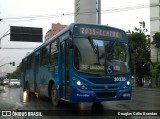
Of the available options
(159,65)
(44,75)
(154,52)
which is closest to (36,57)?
(44,75)

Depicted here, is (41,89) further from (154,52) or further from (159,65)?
(154,52)

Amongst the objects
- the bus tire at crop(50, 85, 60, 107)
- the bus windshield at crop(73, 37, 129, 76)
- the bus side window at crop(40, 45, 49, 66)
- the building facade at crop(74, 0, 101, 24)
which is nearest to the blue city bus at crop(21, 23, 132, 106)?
the bus windshield at crop(73, 37, 129, 76)

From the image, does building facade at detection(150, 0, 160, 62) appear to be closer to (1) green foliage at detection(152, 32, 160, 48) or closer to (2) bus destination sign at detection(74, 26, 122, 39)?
(1) green foliage at detection(152, 32, 160, 48)

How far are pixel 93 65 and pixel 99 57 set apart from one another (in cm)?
42

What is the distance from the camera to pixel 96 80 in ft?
43.8

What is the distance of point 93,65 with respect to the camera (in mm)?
13398

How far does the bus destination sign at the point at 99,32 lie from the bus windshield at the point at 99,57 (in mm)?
283

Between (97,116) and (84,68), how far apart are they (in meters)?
1.84

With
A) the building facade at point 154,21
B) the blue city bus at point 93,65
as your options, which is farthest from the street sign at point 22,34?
the building facade at point 154,21

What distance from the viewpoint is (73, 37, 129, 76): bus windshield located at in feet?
44.0

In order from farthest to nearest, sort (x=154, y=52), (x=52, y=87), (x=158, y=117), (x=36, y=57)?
(x=154, y=52)
(x=36, y=57)
(x=52, y=87)
(x=158, y=117)

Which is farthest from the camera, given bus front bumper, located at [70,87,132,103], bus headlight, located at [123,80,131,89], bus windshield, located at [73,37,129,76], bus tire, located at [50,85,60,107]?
bus tire, located at [50,85,60,107]

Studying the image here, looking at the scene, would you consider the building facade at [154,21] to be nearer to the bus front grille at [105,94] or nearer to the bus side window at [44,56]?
the bus side window at [44,56]

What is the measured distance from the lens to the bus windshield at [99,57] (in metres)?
13.4
